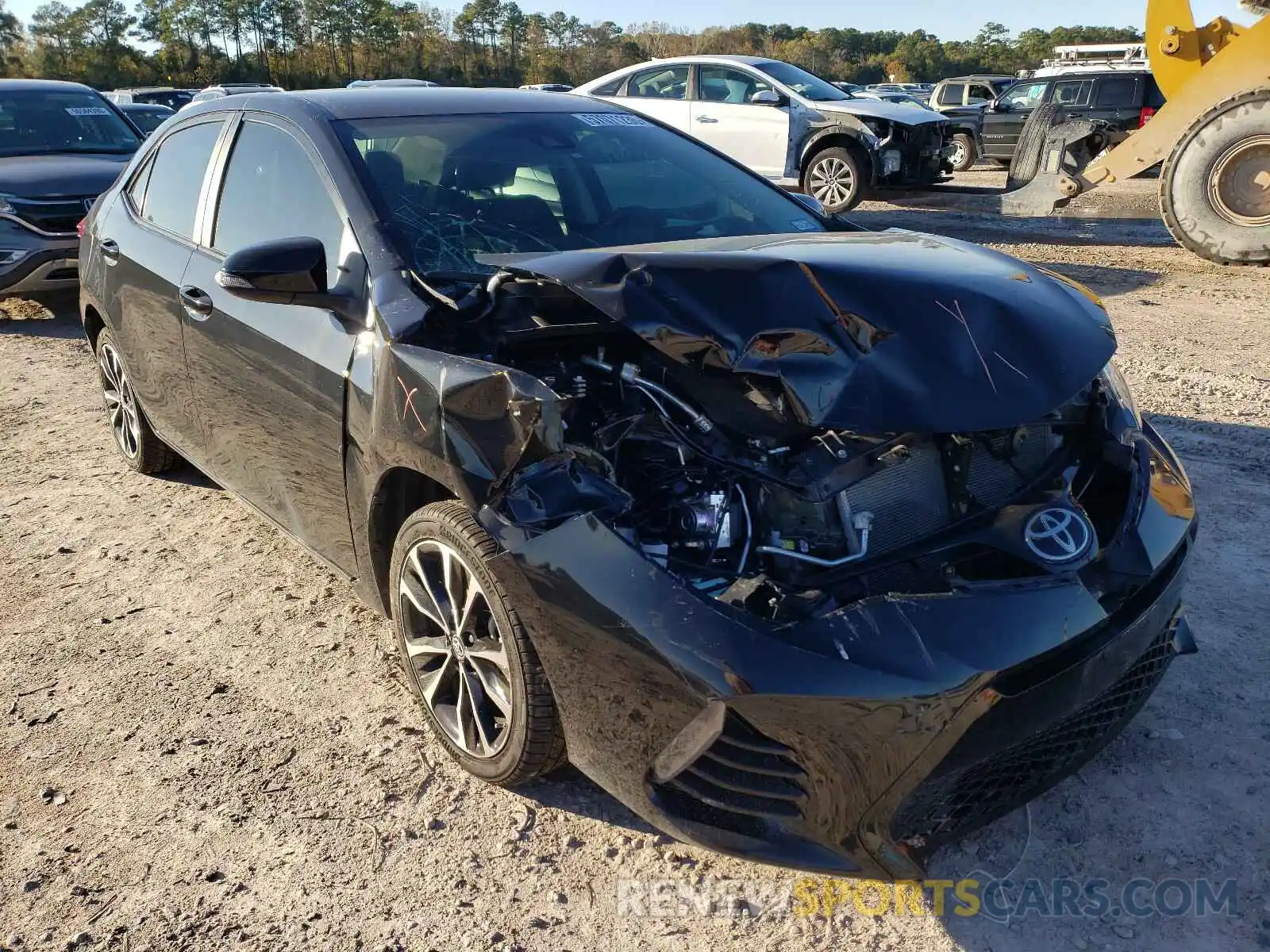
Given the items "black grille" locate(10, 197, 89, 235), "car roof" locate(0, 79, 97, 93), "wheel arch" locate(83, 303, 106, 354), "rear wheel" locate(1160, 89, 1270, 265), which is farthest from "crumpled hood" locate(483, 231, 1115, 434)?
"car roof" locate(0, 79, 97, 93)

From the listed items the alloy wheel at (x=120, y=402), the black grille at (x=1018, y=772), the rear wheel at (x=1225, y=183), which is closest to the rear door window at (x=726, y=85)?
the rear wheel at (x=1225, y=183)

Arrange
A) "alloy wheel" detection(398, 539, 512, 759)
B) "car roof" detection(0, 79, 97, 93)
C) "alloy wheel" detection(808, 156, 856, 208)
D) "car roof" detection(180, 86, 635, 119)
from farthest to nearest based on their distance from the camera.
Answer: "alloy wheel" detection(808, 156, 856, 208)
"car roof" detection(0, 79, 97, 93)
"car roof" detection(180, 86, 635, 119)
"alloy wheel" detection(398, 539, 512, 759)

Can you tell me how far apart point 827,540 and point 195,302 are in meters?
2.47

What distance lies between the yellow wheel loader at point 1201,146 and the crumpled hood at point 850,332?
7185 millimetres

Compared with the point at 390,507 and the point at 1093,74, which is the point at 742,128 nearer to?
the point at 1093,74

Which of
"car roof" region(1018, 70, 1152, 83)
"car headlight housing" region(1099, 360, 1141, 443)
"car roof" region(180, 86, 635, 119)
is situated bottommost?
"car headlight housing" region(1099, 360, 1141, 443)

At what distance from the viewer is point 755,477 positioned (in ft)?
7.62

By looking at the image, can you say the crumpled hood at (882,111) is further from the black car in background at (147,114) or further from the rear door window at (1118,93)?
the black car in background at (147,114)

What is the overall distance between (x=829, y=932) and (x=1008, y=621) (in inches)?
31.3

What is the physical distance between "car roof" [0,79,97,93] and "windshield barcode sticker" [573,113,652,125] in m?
7.57

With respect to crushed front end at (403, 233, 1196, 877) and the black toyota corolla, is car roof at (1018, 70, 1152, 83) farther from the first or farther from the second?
crushed front end at (403, 233, 1196, 877)

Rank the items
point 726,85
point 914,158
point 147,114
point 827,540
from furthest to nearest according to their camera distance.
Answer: point 147,114 < point 726,85 < point 914,158 < point 827,540

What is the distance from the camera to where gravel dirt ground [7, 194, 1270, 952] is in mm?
2229

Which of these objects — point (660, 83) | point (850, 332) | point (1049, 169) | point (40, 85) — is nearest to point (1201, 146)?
point (1049, 169)
